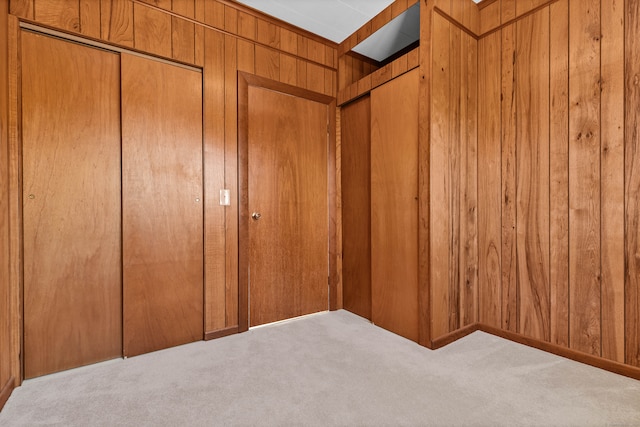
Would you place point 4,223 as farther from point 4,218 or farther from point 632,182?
point 632,182

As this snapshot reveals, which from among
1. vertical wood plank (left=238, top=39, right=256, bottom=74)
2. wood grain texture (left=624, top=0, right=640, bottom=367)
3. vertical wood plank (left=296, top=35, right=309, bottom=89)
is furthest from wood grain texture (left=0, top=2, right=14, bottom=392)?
wood grain texture (left=624, top=0, right=640, bottom=367)

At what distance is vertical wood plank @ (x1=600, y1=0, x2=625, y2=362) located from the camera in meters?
1.70

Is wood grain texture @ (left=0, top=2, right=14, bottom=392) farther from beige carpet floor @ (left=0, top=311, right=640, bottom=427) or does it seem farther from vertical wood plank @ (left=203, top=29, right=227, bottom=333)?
vertical wood plank @ (left=203, top=29, right=227, bottom=333)

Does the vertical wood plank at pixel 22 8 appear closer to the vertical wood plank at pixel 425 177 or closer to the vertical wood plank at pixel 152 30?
the vertical wood plank at pixel 152 30

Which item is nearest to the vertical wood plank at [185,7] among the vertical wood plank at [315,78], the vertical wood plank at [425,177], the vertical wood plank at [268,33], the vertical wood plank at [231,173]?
the vertical wood plank at [231,173]

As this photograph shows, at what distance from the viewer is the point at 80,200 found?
180 centimetres

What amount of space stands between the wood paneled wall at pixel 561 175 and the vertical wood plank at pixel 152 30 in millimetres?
2297

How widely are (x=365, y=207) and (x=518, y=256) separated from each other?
118 centimetres

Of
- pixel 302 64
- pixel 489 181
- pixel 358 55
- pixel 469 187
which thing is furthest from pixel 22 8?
pixel 489 181

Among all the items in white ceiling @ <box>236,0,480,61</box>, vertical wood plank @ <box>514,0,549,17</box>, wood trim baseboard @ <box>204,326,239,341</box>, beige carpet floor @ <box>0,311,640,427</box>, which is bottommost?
beige carpet floor @ <box>0,311,640,427</box>

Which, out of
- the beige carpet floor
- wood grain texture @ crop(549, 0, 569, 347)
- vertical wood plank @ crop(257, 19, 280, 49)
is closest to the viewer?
the beige carpet floor

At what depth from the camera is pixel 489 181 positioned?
231 centimetres

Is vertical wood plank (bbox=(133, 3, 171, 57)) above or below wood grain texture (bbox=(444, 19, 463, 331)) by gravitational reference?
above

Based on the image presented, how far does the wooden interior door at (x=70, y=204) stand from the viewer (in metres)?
1.69
